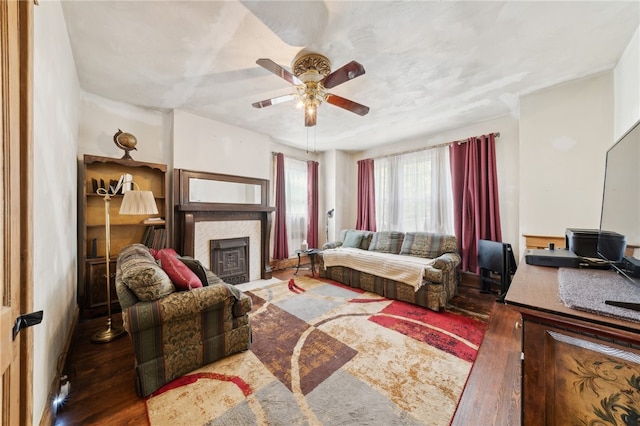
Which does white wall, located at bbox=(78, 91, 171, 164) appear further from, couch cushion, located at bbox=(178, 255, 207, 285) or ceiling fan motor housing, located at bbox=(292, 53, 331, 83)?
ceiling fan motor housing, located at bbox=(292, 53, 331, 83)

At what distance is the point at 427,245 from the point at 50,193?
4085 mm

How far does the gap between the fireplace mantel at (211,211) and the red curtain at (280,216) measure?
453 millimetres

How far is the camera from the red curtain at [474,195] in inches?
134

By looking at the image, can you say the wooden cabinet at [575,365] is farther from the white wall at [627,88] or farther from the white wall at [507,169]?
the white wall at [507,169]

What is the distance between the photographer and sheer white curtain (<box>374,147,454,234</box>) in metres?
3.95

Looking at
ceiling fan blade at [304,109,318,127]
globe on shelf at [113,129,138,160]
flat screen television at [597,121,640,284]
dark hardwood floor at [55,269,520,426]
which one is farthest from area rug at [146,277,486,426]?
globe on shelf at [113,129,138,160]

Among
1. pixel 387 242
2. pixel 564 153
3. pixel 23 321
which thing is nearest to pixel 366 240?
pixel 387 242

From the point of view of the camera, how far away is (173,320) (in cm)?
163

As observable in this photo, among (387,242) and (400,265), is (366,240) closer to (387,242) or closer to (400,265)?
(387,242)

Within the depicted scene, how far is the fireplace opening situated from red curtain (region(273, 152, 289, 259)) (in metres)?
0.78

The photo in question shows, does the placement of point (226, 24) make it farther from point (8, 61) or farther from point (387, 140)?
point (387, 140)

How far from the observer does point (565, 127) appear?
249 centimetres

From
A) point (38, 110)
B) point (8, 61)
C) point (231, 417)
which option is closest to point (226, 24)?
point (38, 110)

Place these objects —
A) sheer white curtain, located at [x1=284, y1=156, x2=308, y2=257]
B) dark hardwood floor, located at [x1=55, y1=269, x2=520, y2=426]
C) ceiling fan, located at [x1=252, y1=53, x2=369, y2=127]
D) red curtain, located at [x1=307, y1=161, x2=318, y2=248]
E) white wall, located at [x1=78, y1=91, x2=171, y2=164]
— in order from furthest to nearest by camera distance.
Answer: red curtain, located at [x1=307, y1=161, x2=318, y2=248]
sheer white curtain, located at [x1=284, y1=156, x2=308, y2=257]
white wall, located at [x1=78, y1=91, x2=171, y2=164]
ceiling fan, located at [x1=252, y1=53, x2=369, y2=127]
dark hardwood floor, located at [x1=55, y1=269, x2=520, y2=426]
